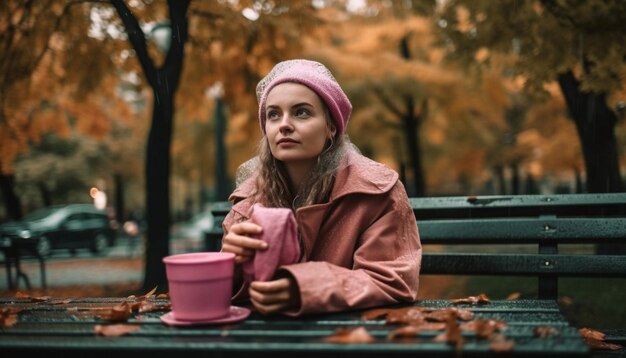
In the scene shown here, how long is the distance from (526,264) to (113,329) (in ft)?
6.52

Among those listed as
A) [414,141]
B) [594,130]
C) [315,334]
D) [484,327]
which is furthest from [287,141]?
[414,141]

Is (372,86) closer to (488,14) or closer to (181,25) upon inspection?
(488,14)

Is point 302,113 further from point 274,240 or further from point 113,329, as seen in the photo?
point 113,329

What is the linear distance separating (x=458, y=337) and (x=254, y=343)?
545 mm

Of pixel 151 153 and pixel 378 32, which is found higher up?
pixel 378 32

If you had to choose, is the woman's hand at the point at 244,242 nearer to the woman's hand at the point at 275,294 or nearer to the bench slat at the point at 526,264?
the woman's hand at the point at 275,294

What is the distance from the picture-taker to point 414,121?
14.5m

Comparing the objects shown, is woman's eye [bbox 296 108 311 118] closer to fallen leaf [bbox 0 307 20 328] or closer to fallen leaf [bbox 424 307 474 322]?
fallen leaf [bbox 424 307 474 322]

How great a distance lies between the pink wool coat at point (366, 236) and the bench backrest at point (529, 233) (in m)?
0.90

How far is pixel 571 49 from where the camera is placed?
18.9 feet

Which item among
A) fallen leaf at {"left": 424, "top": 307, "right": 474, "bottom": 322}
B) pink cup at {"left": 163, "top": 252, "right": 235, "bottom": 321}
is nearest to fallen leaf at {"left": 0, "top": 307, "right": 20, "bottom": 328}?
pink cup at {"left": 163, "top": 252, "right": 235, "bottom": 321}

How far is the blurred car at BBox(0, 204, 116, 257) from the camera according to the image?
1941cm

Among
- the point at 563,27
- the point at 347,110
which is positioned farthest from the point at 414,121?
the point at 347,110

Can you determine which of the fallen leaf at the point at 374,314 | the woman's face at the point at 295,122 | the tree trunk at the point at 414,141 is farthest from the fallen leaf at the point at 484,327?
the tree trunk at the point at 414,141
